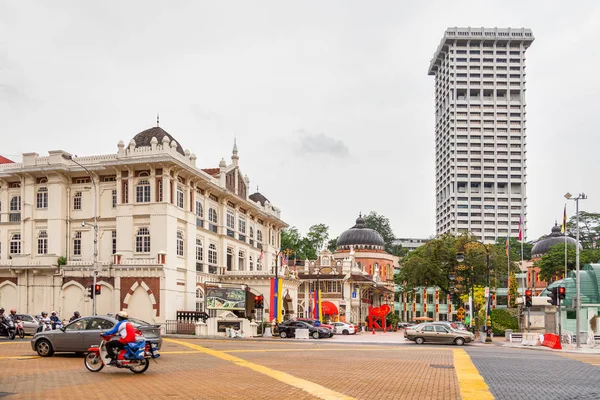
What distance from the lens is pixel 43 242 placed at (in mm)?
55344

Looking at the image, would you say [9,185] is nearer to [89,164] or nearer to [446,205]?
[89,164]

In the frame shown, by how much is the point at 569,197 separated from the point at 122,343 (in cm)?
2960

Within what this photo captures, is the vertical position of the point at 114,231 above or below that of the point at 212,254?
above

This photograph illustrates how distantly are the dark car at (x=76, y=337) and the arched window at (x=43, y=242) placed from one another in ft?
108

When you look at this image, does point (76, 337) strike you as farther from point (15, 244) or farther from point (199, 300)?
point (15, 244)

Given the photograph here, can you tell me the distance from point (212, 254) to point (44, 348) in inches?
1450

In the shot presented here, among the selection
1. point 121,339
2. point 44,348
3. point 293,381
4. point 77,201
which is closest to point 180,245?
point 77,201

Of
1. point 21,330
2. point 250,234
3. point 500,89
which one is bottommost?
point 21,330

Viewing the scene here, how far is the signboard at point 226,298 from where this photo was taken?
52969mm

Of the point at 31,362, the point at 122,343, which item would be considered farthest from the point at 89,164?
the point at 122,343

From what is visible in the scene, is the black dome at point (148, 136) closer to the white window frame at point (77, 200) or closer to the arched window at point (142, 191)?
the arched window at point (142, 191)

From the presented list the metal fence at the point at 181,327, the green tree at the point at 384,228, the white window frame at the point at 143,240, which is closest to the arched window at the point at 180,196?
the white window frame at the point at 143,240

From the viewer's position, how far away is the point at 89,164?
54156mm

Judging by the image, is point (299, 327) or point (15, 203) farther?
point (15, 203)
